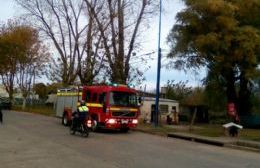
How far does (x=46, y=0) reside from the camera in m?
59.4

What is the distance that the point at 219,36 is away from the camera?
3912 centimetres

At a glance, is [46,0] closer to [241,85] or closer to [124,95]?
[241,85]

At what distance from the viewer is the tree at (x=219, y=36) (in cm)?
3907

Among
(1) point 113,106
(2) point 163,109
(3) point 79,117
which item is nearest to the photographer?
(3) point 79,117

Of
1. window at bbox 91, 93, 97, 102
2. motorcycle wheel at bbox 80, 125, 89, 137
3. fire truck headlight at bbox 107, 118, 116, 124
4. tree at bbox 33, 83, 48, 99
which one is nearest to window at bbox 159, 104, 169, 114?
window at bbox 91, 93, 97, 102

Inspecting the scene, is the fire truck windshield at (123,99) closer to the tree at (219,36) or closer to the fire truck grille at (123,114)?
the fire truck grille at (123,114)

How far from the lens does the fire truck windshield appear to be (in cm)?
3115

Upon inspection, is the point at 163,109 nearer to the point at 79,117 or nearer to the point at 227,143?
the point at 79,117

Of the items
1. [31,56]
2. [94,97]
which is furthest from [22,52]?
[94,97]

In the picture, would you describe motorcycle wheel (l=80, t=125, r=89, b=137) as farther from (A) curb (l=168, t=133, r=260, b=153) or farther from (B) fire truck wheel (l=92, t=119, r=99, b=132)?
(A) curb (l=168, t=133, r=260, b=153)

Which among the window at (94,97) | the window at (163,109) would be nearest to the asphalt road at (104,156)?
the window at (94,97)

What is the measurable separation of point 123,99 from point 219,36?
1101cm

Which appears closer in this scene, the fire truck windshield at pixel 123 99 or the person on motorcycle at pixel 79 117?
the person on motorcycle at pixel 79 117

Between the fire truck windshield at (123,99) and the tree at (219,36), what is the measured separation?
9244 mm
